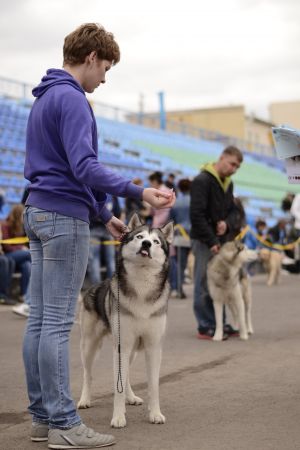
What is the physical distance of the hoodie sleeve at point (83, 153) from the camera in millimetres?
3904

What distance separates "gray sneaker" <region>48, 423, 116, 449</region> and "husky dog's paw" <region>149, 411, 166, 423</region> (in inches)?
23.6

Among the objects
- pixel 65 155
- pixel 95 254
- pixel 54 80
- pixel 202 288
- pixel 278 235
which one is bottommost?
pixel 202 288

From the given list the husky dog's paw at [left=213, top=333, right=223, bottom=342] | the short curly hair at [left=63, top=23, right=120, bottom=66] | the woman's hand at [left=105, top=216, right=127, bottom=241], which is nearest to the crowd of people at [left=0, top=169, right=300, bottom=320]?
the husky dog's paw at [left=213, top=333, right=223, bottom=342]

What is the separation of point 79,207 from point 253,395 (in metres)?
2.14

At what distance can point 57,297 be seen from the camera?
4086 millimetres

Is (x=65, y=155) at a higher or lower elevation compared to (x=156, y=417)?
higher

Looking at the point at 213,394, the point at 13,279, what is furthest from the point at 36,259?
the point at 13,279

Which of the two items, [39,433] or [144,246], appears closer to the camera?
[39,433]

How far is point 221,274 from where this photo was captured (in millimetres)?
8914

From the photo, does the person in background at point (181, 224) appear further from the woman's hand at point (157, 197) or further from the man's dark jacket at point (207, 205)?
the woman's hand at point (157, 197)

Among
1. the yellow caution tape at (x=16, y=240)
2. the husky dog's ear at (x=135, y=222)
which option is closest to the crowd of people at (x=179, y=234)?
the yellow caution tape at (x=16, y=240)

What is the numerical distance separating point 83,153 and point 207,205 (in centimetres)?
493

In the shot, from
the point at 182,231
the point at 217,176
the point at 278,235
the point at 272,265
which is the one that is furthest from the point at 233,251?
the point at 278,235

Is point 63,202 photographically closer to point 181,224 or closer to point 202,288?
point 202,288
